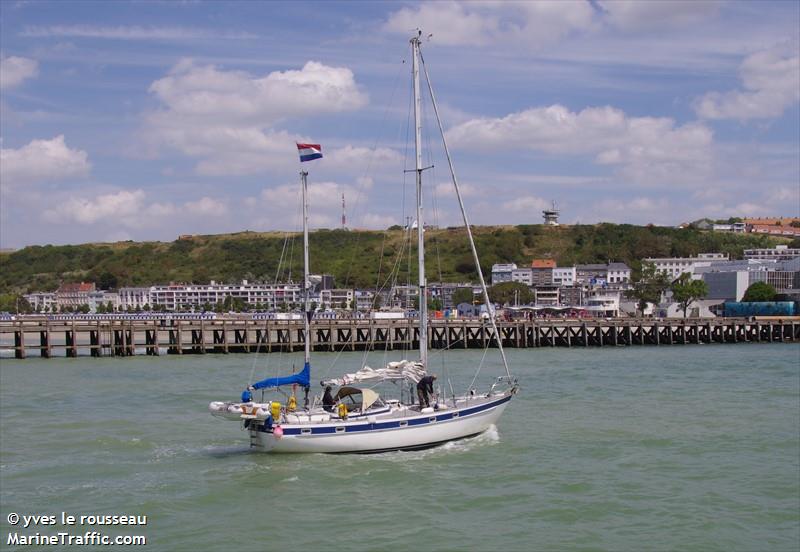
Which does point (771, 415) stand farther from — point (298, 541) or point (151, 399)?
point (151, 399)

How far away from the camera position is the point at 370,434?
29.2 m

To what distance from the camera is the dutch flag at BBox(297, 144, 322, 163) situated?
32562 mm

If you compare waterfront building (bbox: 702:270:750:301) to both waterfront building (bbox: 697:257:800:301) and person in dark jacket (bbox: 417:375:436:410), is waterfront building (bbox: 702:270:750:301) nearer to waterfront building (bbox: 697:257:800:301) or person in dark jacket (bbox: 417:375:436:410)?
waterfront building (bbox: 697:257:800:301)

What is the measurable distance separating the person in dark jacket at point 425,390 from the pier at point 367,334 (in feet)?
134

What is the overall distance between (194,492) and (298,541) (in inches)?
207

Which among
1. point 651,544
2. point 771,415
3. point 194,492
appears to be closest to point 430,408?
point 194,492

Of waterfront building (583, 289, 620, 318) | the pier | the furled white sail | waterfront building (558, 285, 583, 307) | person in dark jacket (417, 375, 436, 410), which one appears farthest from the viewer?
waterfront building (558, 285, 583, 307)

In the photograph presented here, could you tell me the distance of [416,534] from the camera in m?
21.9

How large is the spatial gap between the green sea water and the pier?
98.7 feet

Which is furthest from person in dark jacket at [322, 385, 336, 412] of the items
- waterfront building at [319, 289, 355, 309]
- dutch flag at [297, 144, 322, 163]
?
waterfront building at [319, 289, 355, 309]

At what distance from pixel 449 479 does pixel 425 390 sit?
4389mm

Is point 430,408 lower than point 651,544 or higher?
higher

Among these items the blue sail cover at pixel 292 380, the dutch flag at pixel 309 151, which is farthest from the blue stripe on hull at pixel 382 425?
the dutch flag at pixel 309 151

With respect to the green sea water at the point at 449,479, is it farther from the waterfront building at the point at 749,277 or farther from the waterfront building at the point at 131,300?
the waterfront building at the point at 131,300
